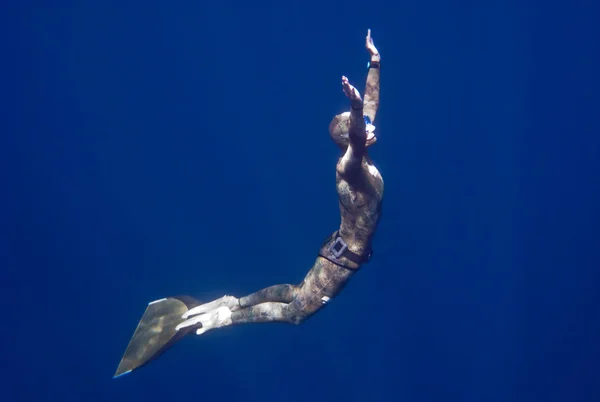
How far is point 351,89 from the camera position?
479cm

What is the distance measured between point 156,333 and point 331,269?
327 cm

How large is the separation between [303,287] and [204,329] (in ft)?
5.88

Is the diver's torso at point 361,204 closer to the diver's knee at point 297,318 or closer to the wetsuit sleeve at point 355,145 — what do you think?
the wetsuit sleeve at point 355,145

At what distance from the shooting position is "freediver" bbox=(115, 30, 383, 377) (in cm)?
561

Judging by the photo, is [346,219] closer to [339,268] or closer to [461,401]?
[339,268]

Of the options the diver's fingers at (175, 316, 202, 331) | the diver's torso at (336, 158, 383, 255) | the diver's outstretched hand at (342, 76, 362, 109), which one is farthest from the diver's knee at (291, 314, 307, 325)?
the diver's outstretched hand at (342, 76, 362, 109)

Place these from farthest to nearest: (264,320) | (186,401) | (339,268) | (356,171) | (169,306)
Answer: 1. (186,401)
2. (169,306)
3. (264,320)
4. (339,268)
5. (356,171)

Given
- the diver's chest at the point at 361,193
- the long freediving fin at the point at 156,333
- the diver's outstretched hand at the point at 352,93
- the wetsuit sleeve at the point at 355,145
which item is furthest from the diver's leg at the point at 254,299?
the diver's outstretched hand at the point at 352,93

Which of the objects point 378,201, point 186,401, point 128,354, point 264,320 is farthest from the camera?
point 186,401

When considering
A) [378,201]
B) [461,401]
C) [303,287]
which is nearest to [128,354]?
[303,287]

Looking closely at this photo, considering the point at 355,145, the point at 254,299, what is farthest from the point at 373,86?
the point at 254,299

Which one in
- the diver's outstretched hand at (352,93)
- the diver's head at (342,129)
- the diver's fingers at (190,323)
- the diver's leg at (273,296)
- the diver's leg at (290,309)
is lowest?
the diver's leg at (290,309)

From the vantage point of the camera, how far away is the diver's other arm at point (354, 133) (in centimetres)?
482

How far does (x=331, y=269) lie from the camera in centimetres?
664
